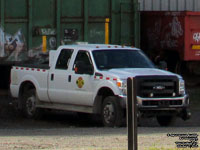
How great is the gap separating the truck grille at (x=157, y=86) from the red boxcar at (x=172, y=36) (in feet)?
20.6

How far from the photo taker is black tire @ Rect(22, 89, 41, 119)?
1691cm

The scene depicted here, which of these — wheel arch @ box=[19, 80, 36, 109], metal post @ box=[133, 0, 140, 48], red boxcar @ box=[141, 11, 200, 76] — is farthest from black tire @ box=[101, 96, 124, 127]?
red boxcar @ box=[141, 11, 200, 76]

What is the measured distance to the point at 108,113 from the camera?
48.8 feet

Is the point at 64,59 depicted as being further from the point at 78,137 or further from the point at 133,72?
the point at 78,137

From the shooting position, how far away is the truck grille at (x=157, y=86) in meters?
14.6

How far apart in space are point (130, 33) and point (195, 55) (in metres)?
2.08

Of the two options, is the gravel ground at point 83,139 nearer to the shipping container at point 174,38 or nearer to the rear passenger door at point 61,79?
the rear passenger door at point 61,79

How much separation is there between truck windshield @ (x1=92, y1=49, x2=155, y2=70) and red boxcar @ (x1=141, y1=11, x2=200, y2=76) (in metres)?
5.22

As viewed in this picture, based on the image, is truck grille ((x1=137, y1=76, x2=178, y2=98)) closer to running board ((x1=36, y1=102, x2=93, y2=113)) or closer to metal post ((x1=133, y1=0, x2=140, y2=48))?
running board ((x1=36, y1=102, x2=93, y2=113))

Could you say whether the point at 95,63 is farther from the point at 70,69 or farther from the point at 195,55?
the point at 195,55

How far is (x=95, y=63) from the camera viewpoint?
15.4m

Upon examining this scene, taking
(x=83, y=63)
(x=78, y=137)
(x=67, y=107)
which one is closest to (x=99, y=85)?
(x=83, y=63)

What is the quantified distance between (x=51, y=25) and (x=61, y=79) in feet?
14.7

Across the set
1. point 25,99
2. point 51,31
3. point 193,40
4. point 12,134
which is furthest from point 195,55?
point 12,134
